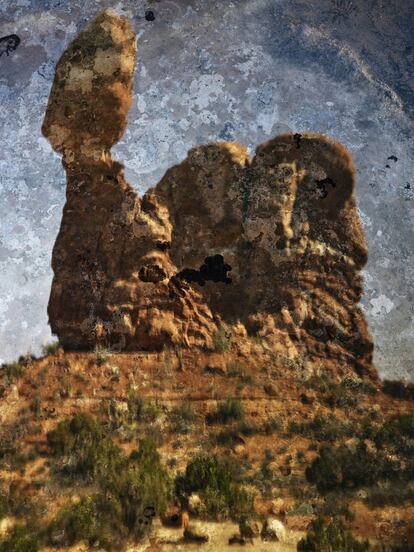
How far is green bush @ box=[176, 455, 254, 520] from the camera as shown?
9.06m

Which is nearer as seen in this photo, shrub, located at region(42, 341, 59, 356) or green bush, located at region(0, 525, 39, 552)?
green bush, located at region(0, 525, 39, 552)

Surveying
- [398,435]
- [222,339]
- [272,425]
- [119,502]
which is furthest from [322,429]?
[119,502]

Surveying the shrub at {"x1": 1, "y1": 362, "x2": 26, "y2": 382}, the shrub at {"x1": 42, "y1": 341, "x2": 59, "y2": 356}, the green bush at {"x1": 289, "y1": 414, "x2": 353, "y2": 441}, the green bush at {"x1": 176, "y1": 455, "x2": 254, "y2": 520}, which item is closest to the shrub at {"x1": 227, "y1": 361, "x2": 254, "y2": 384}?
the green bush at {"x1": 289, "y1": 414, "x2": 353, "y2": 441}

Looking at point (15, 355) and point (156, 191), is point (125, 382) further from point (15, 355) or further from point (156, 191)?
point (156, 191)

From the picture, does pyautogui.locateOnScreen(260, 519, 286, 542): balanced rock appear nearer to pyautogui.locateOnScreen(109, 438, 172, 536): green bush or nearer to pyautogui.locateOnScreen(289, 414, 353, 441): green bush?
pyautogui.locateOnScreen(109, 438, 172, 536): green bush

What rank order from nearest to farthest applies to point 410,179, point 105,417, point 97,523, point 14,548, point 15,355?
point 14,548 < point 97,523 < point 105,417 < point 15,355 < point 410,179

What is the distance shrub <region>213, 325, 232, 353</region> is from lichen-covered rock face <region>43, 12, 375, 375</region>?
7.0 inches

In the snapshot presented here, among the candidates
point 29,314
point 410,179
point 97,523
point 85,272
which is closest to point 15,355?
point 29,314

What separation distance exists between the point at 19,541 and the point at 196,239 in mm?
7161

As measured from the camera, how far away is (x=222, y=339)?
1284cm

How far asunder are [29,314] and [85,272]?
56.3 inches

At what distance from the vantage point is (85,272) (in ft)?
42.2
